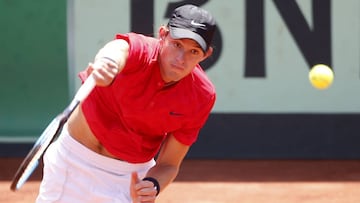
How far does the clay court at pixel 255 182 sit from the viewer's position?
18.2 feet

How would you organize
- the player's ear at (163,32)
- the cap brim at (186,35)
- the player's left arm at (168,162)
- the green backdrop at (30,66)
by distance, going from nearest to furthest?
the cap brim at (186,35) < the player's ear at (163,32) < the player's left arm at (168,162) < the green backdrop at (30,66)

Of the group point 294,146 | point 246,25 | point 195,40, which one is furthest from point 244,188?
point 195,40

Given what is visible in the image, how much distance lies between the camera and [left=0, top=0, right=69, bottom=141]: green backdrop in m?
6.74

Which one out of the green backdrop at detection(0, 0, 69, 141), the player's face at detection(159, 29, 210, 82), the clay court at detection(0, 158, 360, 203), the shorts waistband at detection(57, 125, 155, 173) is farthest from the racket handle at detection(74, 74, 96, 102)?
the green backdrop at detection(0, 0, 69, 141)

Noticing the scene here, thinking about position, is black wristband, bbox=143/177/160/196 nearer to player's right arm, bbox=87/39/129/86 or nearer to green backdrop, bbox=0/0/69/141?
player's right arm, bbox=87/39/129/86

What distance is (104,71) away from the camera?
2408 mm

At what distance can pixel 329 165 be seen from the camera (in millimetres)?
6676

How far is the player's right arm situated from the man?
23 millimetres

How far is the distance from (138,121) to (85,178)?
1.05ft

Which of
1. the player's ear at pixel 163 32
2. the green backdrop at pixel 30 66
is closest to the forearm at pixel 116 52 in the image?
the player's ear at pixel 163 32

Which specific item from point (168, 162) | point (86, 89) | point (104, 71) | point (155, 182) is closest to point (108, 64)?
point (104, 71)

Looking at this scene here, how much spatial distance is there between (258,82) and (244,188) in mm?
1192

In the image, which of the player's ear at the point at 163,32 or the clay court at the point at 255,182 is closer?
the player's ear at the point at 163,32

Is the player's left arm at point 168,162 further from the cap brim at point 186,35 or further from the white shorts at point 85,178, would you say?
the cap brim at point 186,35
